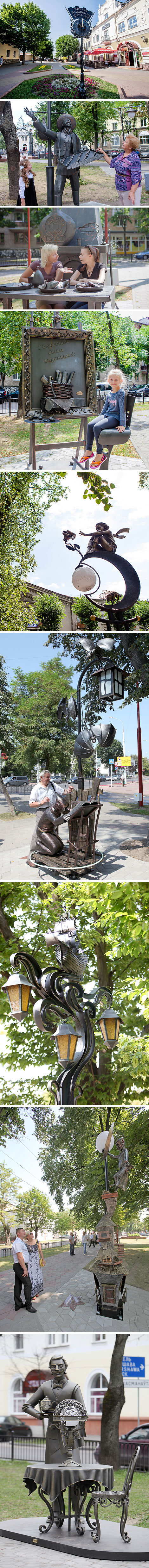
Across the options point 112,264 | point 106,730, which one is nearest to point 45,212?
point 112,264

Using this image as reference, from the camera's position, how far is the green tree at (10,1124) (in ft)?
29.6

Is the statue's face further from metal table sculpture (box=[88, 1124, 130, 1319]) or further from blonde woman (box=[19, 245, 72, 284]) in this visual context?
blonde woman (box=[19, 245, 72, 284])

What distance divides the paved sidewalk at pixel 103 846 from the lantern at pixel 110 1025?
0.84 metres

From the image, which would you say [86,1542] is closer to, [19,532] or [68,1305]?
[68,1305]

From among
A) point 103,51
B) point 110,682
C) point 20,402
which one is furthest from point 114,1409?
point 103,51

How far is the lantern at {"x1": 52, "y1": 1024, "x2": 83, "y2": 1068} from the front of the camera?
20.7 feet

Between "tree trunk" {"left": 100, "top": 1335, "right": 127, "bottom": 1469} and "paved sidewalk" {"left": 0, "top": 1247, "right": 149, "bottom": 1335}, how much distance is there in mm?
175

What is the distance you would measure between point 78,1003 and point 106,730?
5.33 ft

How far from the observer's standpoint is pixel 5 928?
8523 mm

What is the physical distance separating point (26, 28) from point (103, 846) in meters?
4.65

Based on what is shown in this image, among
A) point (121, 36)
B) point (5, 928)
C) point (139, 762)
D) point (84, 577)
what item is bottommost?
point (5, 928)

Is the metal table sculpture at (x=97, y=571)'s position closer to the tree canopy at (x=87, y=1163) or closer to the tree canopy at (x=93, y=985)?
the tree canopy at (x=93, y=985)

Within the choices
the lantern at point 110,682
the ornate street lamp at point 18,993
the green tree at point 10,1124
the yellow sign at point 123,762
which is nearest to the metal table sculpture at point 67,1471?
the green tree at point 10,1124

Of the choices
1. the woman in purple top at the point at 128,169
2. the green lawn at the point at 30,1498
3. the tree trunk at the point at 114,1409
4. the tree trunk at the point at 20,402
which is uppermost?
the woman in purple top at the point at 128,169
